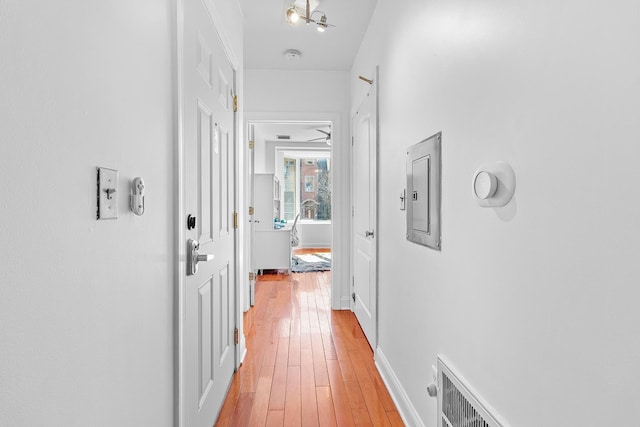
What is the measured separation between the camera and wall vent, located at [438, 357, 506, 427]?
1073mm

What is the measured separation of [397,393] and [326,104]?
9.10 ft

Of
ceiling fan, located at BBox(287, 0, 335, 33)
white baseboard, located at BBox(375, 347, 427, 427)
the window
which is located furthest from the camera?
the window

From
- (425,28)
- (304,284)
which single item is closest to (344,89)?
(425,28)

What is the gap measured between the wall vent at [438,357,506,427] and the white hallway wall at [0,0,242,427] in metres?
0.98

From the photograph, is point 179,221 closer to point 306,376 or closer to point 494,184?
point 494,184

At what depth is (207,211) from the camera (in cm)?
169

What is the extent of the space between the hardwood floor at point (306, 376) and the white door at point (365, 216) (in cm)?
24

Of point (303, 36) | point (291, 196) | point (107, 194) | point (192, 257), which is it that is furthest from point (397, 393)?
point (291, 196)

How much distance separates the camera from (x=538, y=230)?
0.84 meters

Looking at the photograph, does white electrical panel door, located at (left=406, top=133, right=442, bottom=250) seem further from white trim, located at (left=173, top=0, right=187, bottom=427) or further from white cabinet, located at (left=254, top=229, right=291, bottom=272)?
white cabinet, located at (left=254, top=229, right=291, bottom=272)

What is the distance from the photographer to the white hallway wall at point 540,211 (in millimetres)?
638

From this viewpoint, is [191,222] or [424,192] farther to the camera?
[424,192]

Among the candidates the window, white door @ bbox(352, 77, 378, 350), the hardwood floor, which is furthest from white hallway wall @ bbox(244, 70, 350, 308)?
the window

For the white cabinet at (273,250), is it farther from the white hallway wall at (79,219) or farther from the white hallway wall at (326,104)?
the white hallway wall at (79,219)
